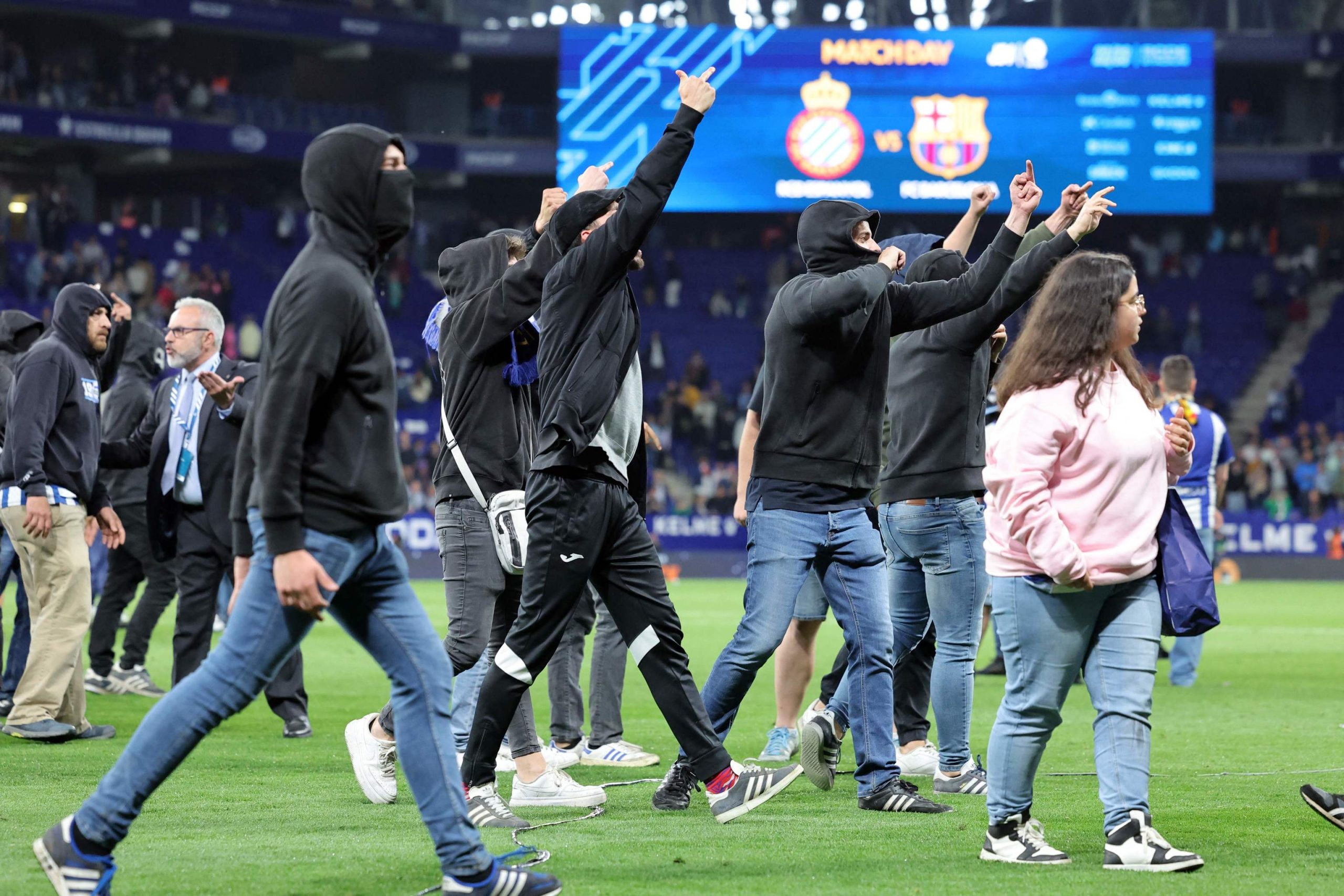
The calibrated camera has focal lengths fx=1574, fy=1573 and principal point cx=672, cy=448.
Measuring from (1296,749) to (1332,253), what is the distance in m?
34.2

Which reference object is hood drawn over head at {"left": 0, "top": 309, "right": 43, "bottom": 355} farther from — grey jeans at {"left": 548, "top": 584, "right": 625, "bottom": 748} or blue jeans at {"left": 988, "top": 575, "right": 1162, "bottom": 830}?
blue jeans at {"left": 988, "top": 575, "right": 1162, "bottom": 830}

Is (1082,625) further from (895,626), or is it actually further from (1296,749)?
(1296,749)

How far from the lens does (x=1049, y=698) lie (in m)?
4.98

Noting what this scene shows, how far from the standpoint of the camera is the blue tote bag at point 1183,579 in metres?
4.88

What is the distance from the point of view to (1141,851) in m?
4.93

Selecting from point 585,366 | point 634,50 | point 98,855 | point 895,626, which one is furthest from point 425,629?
point 634,50

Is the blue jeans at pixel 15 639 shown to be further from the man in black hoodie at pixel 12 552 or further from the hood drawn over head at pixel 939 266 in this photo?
the hood drawn over head at pixel 939 266

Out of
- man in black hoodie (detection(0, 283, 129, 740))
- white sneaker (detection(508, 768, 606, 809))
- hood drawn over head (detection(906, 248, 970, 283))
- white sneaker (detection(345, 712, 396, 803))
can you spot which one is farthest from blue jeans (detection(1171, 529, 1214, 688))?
man in black hoodie (detection(0, 283, 129, 740))

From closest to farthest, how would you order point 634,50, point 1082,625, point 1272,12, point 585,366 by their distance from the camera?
1. point 1082,625
2. point 585,366
3. point 634,50
4. point 1272,12

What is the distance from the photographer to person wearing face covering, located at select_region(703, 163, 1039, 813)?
19.7 feet

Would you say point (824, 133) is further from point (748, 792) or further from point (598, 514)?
point (748, 792)

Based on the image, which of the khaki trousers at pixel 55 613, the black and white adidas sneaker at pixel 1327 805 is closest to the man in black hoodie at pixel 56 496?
the khaki trousers at pixel 55 613

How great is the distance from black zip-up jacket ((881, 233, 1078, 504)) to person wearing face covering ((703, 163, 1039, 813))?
484 millimetres

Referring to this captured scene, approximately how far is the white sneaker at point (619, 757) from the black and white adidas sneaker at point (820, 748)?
1062 millimetres
